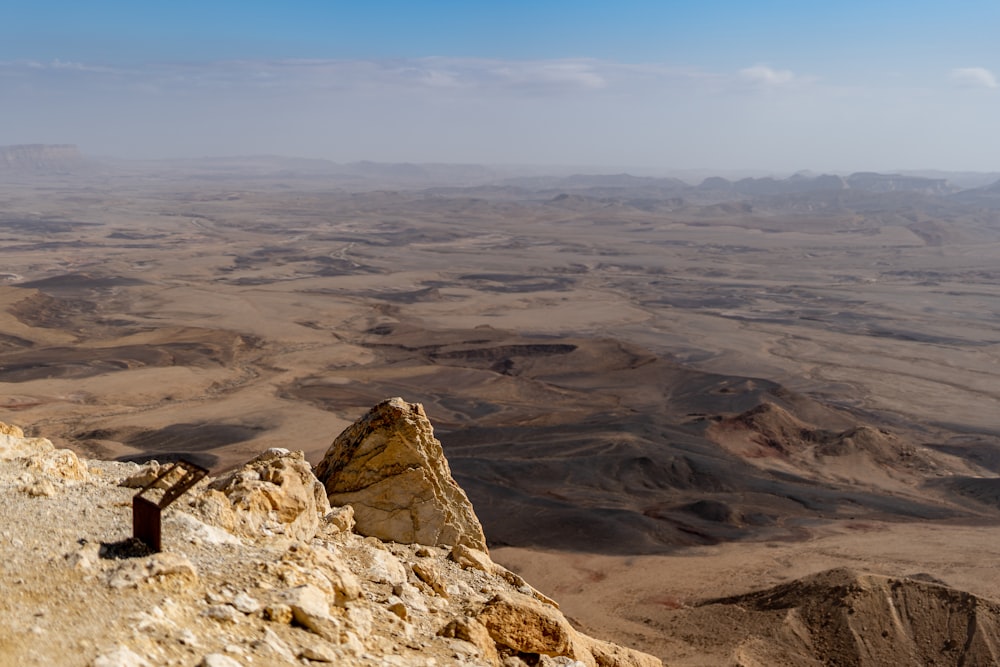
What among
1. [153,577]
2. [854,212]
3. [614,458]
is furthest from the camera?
[854,212]

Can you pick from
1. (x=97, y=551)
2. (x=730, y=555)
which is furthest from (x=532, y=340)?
(x=97, y=551)

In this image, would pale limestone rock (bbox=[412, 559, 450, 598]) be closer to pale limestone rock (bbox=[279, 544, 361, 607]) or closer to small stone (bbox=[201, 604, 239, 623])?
pale limestone rock (bbox=[279, 544, 361, 607])

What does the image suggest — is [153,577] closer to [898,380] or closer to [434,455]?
[434,455]

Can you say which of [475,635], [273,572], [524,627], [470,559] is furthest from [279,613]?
[470,559]

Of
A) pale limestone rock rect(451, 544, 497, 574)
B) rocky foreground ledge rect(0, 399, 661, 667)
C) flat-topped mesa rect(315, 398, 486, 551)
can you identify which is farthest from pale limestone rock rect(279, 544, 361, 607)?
flat-topped mesa rect(315, 398, 486, 551)

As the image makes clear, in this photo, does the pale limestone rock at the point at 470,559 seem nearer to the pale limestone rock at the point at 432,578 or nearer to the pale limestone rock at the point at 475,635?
the pale limestone rock at the point at 432,578

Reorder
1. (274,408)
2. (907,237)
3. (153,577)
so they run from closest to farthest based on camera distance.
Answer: (153,577), (274,408), (907,237)
